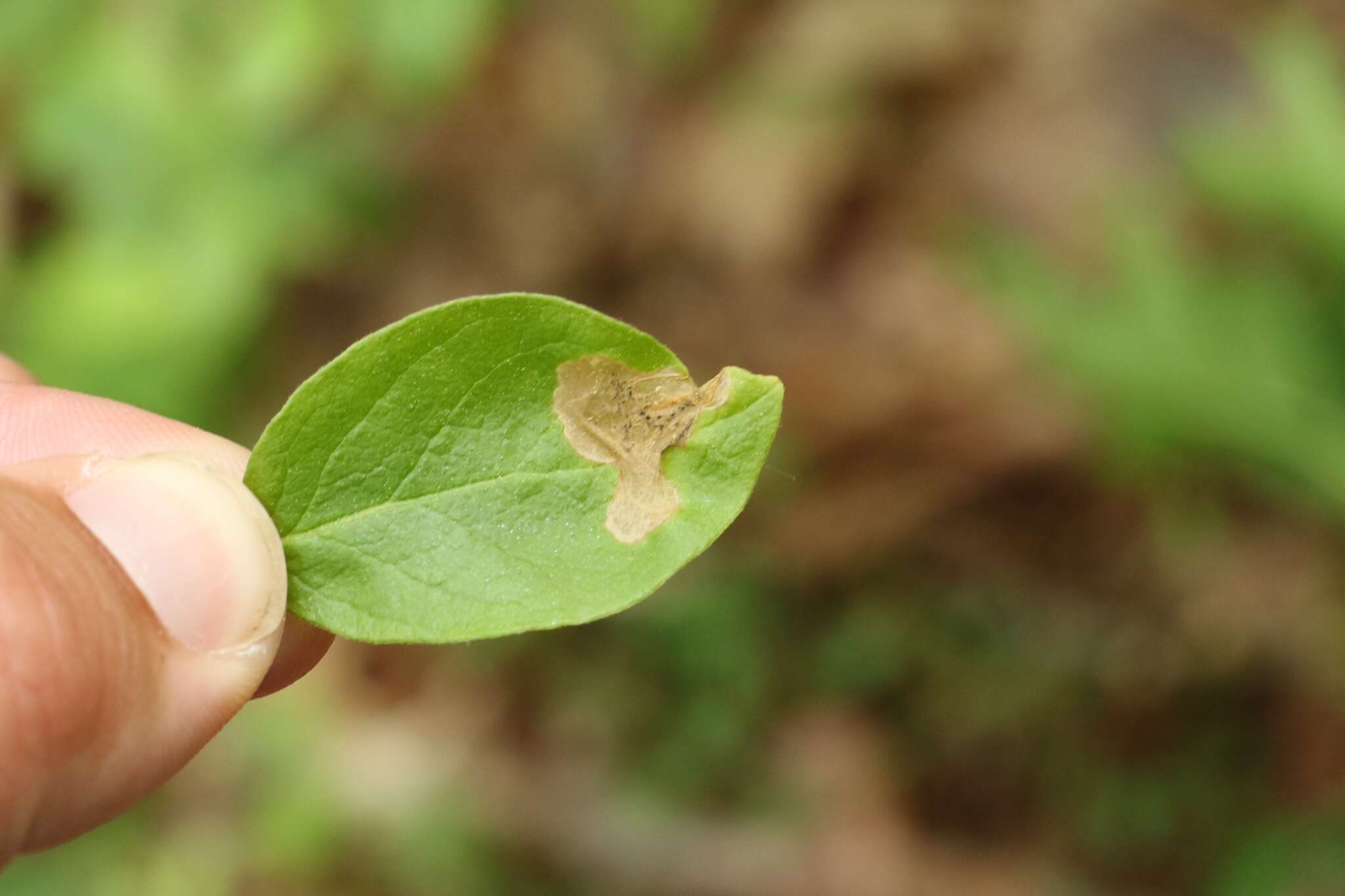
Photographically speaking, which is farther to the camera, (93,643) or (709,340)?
(709,340)

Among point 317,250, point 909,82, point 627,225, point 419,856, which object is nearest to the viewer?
point 419,856

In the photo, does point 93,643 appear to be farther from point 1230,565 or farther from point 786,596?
point 1230,565

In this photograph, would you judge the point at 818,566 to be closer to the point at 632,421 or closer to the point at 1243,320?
the point at 1243,320

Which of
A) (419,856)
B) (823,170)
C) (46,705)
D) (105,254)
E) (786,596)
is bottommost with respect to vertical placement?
(419,856)

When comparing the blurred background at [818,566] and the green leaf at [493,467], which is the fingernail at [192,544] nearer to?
the green leaf at [493,467]

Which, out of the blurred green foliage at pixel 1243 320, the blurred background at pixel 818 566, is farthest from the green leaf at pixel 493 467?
the blurred green foliage at pixel 1243 320

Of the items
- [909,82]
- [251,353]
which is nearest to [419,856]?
[251,353]
